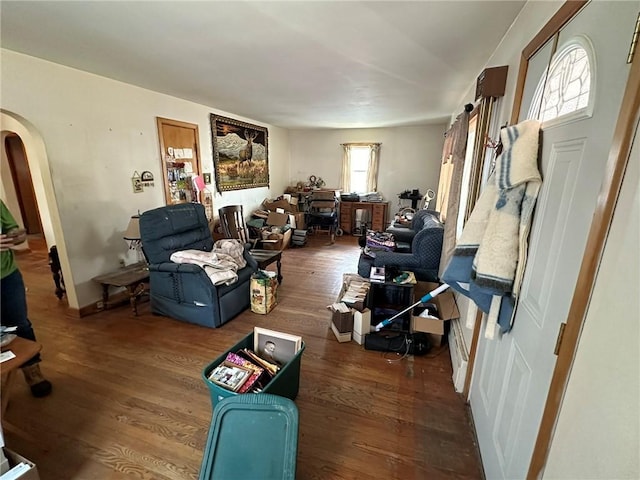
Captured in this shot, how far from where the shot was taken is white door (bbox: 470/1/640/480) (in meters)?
0.74

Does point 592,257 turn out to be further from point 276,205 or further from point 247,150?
point 276,205

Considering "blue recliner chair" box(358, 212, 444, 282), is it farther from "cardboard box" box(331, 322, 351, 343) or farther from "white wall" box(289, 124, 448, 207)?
"white wall" box(289, 124, 448, 207)

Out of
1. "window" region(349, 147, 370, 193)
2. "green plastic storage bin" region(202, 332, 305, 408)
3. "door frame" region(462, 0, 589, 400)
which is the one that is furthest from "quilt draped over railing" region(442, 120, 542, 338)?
"window" region(349, 147, 370, 193)

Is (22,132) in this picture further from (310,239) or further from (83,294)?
(310,239)

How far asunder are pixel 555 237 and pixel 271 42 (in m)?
1.97

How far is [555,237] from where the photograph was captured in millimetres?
934

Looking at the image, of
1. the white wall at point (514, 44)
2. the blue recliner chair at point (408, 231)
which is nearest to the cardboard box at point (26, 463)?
the white wall at point (514, 44)

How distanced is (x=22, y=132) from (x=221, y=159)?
2.36 metres

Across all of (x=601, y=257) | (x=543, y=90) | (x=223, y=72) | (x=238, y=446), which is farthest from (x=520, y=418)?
(x=223, y=72)

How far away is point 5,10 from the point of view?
5.08 ft

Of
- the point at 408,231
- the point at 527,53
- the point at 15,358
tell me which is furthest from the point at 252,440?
the point at 408,231

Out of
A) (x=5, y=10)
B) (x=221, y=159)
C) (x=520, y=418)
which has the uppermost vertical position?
(x=5, y=10)

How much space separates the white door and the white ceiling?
2.72 feet

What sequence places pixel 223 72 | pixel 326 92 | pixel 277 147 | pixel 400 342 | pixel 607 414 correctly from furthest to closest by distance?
pixel 277 147 → pixel 326 92 → pixel 223 72 → pixel 400 342 → pixel 607 414
